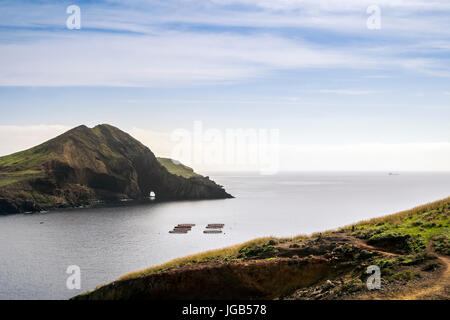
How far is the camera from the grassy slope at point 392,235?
32241 millimetres

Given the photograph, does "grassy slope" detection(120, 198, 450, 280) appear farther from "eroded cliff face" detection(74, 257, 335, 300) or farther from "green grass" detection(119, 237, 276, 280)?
"eroded cliff face" detection(74, 257, 335, 300)

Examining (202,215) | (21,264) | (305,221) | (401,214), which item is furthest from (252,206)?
(401,214)

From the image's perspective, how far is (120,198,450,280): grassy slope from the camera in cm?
3224

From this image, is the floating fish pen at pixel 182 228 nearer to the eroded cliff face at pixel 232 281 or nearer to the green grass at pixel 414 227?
the green grass at pixel 414 227

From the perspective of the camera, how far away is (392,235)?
34125 millimetres

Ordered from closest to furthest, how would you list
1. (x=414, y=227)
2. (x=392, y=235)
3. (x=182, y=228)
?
(x=392, y=235), (x=414, y=227), (x=182, y=228)

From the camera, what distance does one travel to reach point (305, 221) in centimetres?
14675

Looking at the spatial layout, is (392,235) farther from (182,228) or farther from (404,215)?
(182,228)

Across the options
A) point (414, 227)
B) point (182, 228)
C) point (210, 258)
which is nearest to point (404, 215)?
point (414, 227)

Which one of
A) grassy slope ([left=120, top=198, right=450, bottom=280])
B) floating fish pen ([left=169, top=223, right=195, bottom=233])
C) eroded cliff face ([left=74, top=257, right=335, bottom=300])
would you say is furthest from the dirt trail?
floating fish pen ([left=169, top=223, right=195, bottom=233])

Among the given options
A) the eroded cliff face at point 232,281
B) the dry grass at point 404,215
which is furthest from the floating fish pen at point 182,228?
the eroded cliff face at point 232,281
